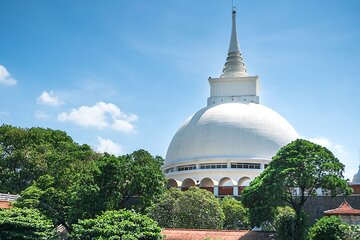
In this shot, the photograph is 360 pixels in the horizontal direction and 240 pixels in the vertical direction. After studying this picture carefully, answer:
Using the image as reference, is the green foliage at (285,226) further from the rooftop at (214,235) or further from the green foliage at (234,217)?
the green foliage at (234,217)

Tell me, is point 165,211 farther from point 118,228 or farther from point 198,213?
point 118,228

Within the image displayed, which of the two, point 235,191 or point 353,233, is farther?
point 235,191

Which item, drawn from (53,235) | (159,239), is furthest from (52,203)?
(159,239)

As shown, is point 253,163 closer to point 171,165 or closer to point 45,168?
point 171,165

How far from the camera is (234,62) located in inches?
2638

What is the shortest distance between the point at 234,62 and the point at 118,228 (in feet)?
150

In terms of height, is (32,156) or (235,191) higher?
(32,156)

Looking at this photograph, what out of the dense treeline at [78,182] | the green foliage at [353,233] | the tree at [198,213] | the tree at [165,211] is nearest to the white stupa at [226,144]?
the dense treeline at [78,182]

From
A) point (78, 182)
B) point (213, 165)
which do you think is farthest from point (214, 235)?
point (213, 165)

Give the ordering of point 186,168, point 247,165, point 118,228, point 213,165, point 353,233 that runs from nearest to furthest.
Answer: point 118,228 < point 353,233 < point 247,165 < point 213,165 < point 186,168

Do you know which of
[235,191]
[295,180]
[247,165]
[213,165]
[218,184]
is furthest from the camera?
[213,165]

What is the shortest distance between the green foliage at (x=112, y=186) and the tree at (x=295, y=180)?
6989 mm

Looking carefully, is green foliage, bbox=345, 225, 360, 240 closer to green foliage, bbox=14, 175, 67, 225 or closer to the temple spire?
green foliage, bbox=14, 175, 67, 225

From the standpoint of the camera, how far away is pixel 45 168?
43781mm
